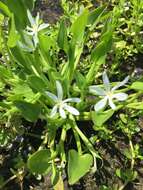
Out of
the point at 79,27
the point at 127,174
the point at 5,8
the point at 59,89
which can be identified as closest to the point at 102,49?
the point at 79,27

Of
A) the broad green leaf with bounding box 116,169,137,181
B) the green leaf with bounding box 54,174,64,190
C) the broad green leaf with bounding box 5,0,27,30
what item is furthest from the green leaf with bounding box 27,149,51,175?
the broad green leaf with bounding box 5,0,27,30

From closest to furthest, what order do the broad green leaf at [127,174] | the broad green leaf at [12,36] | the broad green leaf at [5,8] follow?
1. the broad green leaf at [12,36]
2. the broad green leaf at [5,8]
3. the broad green leaf at [127,174]

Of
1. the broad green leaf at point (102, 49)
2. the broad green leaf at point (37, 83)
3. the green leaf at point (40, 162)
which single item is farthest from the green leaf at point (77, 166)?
the broad green leaf at point (102, 49)

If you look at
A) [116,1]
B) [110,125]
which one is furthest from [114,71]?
[116,1]

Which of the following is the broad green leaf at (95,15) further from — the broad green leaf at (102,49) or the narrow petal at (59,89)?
the narrow petal at (59,89)

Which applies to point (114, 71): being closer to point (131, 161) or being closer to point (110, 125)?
point (110, 125)
